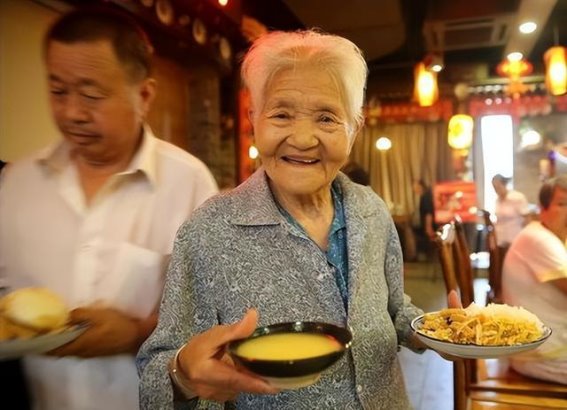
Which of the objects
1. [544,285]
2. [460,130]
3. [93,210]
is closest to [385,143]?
[460,130]

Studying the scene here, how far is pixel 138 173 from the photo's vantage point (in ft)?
4.35

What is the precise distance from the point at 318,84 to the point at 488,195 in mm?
8794

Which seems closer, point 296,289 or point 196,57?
point 296,289

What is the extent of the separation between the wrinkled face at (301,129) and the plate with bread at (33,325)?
0.56m

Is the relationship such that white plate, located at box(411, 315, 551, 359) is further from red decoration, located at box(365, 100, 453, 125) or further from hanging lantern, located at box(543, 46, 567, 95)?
red decoration, located at box(365, 100, 453, 125)

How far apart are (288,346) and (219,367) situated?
125 millimetres

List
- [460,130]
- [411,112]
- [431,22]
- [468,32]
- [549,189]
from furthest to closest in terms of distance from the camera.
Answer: [411,112]
[460,130]
[468,32]
[431,22]
[549,189]

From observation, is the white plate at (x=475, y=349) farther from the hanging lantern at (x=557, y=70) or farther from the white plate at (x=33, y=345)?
the hanging lantern at (x=557, y=70)

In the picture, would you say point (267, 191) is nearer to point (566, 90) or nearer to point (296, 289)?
point (296, 289)

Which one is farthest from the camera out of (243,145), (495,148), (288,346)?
(495,148)

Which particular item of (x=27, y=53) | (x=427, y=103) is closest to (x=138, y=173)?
(x=27, y=53)

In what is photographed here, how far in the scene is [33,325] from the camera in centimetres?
101

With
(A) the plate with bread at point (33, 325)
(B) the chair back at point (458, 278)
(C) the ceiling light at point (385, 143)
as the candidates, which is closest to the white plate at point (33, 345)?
(A) the plate with bread at point (33, 325)

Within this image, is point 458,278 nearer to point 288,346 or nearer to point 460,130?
point 288,346
